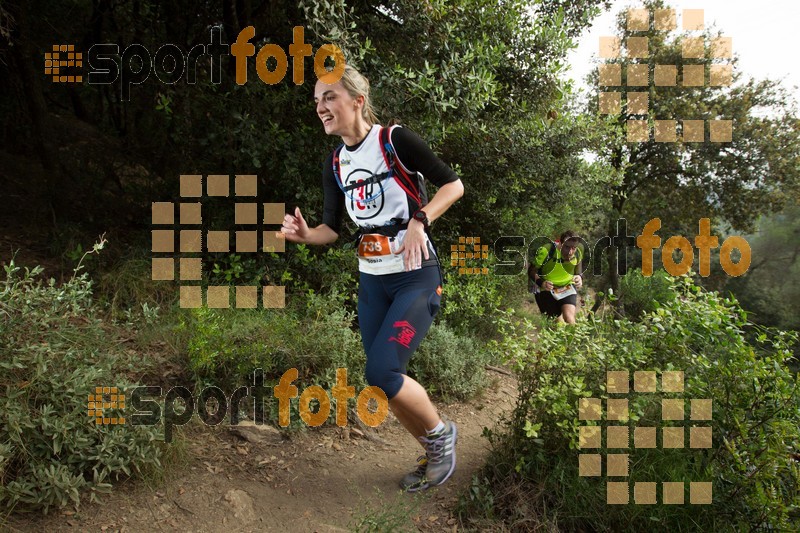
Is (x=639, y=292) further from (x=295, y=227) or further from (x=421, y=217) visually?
(x=295, y=227)

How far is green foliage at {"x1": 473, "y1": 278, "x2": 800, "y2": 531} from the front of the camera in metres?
2.75

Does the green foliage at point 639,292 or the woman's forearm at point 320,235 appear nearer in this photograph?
the woman's forearm at point 320,235

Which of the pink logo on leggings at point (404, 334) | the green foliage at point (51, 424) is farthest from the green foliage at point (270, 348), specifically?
the pink logo on leggings at point (404, 334)

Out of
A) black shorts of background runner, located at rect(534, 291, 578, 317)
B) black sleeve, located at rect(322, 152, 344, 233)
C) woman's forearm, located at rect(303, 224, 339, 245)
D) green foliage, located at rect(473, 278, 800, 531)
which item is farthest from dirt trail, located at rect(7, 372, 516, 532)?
black shorts of background runner, located at rect(534, 291, 578, 317)

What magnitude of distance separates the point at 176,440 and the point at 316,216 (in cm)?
293

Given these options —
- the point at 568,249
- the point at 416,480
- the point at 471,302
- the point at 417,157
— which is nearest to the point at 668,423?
the point at 416,480

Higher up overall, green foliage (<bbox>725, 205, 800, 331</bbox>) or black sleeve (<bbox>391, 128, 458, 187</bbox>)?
black sleeve (<bbox>391, 128, 458, 187</bbox>)

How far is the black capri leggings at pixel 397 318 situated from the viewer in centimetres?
287

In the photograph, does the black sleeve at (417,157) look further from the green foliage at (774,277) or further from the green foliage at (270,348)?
the green foliage at (774,277)

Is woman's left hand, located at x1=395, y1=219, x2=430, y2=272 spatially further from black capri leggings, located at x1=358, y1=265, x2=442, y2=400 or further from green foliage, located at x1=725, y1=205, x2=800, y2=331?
green foliage, located at x1=725, y1=205, x2=800, y2=331

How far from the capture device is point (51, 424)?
2.74 metres

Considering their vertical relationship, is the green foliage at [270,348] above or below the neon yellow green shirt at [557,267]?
below

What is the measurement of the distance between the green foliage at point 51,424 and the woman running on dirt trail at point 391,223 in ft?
4.82

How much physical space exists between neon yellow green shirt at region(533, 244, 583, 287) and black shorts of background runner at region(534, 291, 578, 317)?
0.63 ft
